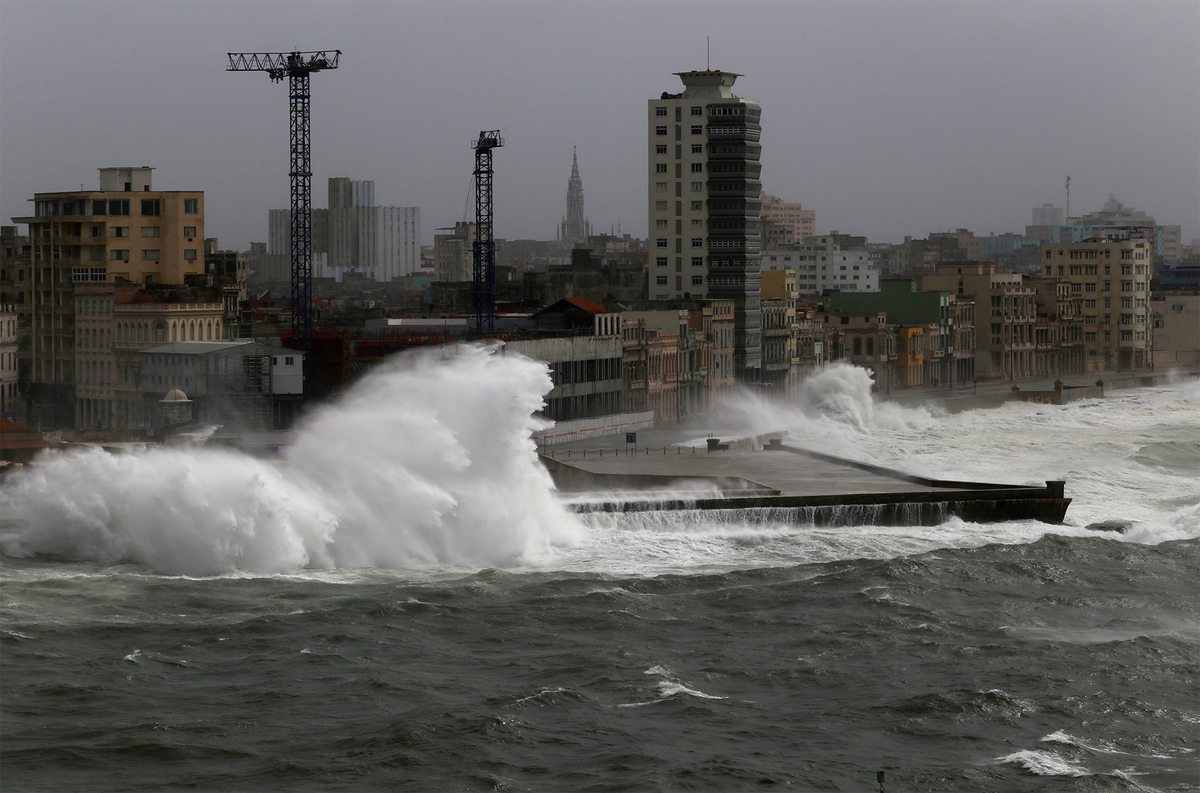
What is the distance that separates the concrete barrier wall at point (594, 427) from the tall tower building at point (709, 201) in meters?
26.2

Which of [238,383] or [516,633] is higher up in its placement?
[238,383]

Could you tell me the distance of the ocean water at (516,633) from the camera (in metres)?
32.3

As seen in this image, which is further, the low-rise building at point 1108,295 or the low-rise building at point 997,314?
the low-rise building at point 1108,295

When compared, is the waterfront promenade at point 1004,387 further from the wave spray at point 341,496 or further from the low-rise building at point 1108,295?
the wave spray at point 341,496

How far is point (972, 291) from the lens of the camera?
6757 inches

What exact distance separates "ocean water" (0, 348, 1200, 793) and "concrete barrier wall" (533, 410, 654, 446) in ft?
59.4

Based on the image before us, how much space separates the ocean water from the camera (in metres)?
32.3

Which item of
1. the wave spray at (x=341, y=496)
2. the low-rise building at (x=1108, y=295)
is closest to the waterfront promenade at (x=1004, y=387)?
the low-rise building at (x=1108, y=295)

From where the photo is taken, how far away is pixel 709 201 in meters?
126

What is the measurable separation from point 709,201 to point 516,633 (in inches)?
3412

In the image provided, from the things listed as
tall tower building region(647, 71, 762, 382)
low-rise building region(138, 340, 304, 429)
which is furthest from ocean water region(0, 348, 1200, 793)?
tall tower building region(647, 71, 762, 382)

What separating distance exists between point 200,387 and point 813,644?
160 feet

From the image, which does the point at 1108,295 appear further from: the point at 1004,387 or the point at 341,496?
the point at 341,496

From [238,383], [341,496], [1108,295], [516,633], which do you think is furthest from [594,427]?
[1108,295]
